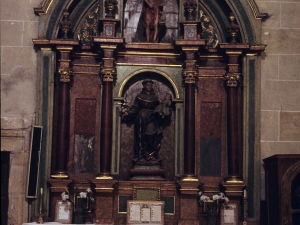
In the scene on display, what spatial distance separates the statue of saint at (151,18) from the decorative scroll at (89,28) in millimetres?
1118

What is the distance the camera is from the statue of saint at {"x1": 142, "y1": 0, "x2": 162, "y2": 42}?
1792 centimetres

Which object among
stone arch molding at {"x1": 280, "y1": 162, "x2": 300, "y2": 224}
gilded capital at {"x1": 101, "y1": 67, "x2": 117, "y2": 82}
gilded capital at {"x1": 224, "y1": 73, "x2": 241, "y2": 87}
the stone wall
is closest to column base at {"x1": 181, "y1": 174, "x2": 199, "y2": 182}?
stone arch molding at {"x1": 280, "y1": 162, "x2": 300, "y2": 224}

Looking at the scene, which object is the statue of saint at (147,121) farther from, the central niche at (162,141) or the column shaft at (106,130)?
the column shaft at (106,130)

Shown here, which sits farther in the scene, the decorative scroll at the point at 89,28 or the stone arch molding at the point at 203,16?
the decorative scroll at the point at 89,28

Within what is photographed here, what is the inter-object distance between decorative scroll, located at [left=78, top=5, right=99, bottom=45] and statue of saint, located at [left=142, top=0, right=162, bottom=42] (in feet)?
3.67

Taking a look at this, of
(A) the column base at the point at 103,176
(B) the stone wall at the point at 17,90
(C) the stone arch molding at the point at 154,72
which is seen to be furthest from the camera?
(C) the stone arch molding at the point at 154,72

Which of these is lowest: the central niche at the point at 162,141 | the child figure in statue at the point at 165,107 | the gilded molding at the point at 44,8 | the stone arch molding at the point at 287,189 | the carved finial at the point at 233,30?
the stone arch molding at the point at 287,189

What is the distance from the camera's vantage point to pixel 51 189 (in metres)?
16.9

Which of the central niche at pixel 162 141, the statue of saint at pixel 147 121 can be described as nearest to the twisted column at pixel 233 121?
the central niche at pixel 162 141

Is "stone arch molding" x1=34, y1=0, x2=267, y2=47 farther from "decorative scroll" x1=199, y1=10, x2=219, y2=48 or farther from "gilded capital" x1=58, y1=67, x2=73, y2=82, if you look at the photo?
"gilded capital" x1=58, y1=67, x2=73, y2=82

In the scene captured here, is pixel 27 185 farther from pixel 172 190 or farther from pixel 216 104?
pixel 216 104

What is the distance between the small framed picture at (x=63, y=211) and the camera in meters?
16.6

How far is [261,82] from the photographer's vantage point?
57.4ft

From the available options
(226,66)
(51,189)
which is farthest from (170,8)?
(51,189)
